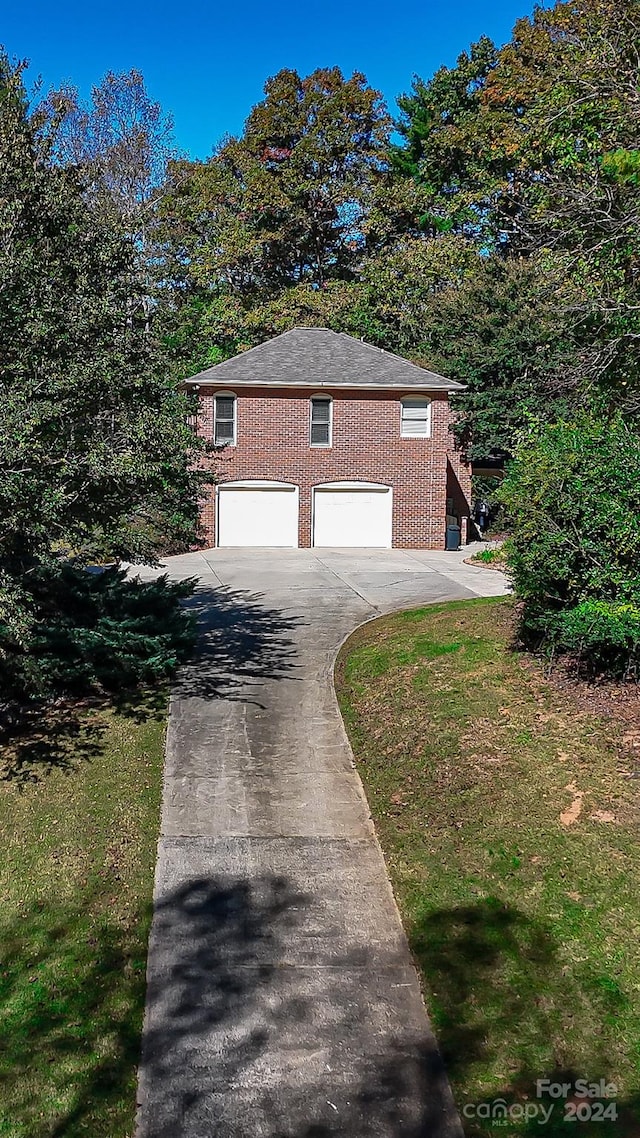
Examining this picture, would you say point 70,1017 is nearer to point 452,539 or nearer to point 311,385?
point 311,385

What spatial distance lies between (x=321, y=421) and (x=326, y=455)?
3.68ft

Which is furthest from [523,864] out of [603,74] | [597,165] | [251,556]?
[251,556]

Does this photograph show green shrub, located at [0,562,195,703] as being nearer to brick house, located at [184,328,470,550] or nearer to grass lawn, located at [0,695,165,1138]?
grass lawn, located at [0,695,165,1138]

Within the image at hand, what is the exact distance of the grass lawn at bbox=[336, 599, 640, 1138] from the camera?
5.05 metres

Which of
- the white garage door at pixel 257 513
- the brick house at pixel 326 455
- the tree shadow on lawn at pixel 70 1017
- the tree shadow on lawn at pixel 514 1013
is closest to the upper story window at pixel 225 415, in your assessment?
the brick house at pixel 326 455

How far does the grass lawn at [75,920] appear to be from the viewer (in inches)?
191

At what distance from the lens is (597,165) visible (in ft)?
37.4

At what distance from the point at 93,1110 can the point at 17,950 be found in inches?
70.2

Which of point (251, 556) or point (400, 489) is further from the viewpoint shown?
point (400, 489)

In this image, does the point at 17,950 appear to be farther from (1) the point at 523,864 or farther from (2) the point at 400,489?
(2) the point at 400,489

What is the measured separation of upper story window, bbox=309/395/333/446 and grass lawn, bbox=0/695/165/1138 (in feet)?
63.4

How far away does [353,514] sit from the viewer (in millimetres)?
29000

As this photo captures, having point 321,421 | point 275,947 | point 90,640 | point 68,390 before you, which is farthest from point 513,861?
point 321,421

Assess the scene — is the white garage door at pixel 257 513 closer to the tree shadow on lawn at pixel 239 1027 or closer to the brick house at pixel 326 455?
the brick house at pixel 326 455
